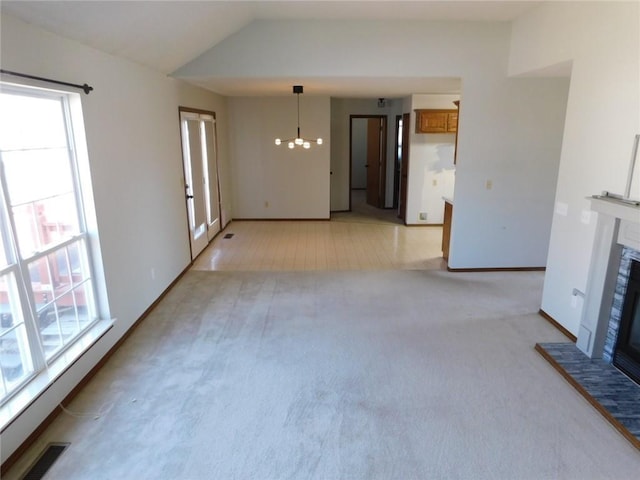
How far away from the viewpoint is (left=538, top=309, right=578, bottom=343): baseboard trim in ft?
11.5

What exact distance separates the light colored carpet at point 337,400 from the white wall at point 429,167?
359 cm

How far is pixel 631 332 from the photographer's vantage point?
291 cm

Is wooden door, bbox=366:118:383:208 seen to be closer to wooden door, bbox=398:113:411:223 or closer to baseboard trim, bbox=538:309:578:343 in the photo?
wooden door, bbox=398:113:411:223

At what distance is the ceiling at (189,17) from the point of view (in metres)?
2.48

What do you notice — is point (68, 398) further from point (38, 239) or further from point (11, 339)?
point (38, 239)

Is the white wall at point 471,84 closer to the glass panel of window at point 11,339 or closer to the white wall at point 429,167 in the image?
the white wall at point 429,167

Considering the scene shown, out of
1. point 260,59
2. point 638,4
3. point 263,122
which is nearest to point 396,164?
point 263,122

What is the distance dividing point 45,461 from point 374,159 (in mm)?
8330

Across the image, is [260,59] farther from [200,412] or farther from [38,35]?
[200,412]

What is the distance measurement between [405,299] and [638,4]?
2990mm

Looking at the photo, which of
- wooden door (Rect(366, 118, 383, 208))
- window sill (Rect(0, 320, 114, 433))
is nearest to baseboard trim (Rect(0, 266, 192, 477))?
window sill (Rect(0, 320, 114, 433))

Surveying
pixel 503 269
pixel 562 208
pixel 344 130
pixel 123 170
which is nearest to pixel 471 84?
pixel 562 208

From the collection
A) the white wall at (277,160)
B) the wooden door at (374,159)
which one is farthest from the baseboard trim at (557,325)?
the wooden door at (374,159)

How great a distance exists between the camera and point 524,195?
502cm
